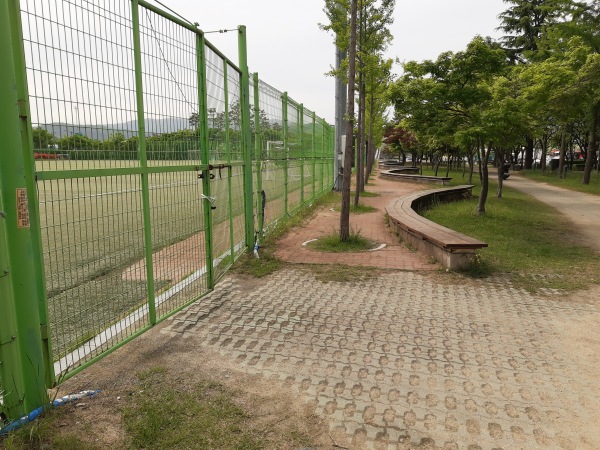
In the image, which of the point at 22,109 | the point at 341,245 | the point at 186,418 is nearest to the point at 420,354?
the point at 186,418

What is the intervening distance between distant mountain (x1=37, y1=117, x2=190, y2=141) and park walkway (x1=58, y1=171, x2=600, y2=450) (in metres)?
1.63

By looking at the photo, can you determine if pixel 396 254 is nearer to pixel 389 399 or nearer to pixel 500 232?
pixel 500 232

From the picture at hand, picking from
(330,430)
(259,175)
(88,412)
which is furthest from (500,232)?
(88,412)

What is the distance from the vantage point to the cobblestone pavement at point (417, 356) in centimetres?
257

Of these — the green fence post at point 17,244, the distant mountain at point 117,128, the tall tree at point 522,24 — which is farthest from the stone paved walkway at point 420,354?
the tall tree at point 522,24

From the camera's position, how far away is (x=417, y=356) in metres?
3.44

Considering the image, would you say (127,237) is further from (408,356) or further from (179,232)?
(408,356)

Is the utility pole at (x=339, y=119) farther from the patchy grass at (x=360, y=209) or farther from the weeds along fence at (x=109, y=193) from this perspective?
the weeds along fence at (x=109, y=193)

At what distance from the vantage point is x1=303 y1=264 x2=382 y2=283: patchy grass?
555 centimetres

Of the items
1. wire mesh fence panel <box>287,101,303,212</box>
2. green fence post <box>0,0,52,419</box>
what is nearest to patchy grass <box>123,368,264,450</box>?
green fence post <box>0,0,52,419</box>

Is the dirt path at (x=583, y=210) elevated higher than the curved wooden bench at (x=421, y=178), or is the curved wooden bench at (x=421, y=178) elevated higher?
the curved wooden bench at (x=421, y=178)

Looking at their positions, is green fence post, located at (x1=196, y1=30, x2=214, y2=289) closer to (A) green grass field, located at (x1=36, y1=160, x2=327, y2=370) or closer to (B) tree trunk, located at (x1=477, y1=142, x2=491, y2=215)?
(A) green grass field, located at (x1=36, y1=160, x2=327, y2=370)

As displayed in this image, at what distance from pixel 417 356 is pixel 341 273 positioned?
7.89 ft

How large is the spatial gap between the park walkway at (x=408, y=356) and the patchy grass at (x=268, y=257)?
1.69 feet
